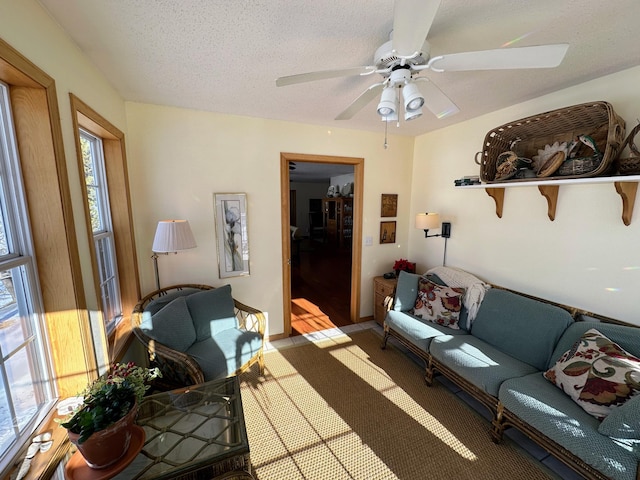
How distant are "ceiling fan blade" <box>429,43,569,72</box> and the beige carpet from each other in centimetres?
224

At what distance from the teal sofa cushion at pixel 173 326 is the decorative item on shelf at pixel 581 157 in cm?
312

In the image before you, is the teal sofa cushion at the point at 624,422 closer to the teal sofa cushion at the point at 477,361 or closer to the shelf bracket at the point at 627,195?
the teal sofa cushion at the point at 477,361

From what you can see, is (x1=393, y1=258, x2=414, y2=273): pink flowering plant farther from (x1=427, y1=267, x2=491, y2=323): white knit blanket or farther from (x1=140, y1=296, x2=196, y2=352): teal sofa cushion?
(x1=140, y1=296, x2=196, y2=352): teal sofa cushion

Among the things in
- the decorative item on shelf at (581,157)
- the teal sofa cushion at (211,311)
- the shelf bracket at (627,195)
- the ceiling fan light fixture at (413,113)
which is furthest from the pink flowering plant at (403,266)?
the ceiling fan light fixture at (413,113)

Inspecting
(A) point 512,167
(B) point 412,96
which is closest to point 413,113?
(B) point 412,96

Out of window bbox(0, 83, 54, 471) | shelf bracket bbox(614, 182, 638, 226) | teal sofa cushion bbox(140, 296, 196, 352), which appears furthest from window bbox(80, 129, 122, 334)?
shelf bracket bbox(614, 182, 638, 226)

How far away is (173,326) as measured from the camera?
2027mm

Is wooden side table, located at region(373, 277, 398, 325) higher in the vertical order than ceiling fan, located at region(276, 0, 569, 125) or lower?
lower

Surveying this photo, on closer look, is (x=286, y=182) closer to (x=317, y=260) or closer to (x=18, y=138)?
(x=18, y=138)

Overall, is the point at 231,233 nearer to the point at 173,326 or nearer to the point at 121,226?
the point at 121,226

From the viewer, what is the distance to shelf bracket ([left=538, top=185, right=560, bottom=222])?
2.07 meters

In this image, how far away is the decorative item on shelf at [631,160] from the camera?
1578 millimetres

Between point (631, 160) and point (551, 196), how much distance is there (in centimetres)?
52

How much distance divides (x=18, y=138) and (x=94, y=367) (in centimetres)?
119
